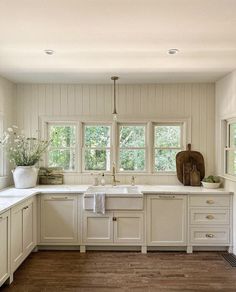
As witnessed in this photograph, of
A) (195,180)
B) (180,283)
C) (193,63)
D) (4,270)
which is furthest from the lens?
(195,180)

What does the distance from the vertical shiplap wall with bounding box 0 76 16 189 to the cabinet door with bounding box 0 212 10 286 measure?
A: 134 centimetres

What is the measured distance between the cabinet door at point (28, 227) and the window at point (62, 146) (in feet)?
3.46

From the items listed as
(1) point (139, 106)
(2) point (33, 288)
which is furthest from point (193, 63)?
(2) point (33, 288)

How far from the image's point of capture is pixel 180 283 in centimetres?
296

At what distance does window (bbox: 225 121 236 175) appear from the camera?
153 inches

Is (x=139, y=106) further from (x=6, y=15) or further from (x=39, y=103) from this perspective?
(x=6, y=15)

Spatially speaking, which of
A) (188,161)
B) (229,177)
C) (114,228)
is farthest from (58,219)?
(229,177)

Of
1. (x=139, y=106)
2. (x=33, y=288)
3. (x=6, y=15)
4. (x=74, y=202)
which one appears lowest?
(x=33, y=288)

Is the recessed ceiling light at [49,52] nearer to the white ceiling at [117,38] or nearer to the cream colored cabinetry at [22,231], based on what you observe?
the white ceiling at [117,38]

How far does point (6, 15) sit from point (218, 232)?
11.7 ft

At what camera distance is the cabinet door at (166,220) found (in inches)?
149

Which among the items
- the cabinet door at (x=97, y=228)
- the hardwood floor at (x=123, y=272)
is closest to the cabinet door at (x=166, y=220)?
the hardwood floor at (x=123, y=272)

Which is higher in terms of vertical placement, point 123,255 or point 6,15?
point 6,15

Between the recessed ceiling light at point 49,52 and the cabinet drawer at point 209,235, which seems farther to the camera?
the cabinet drawer at point 209,235
